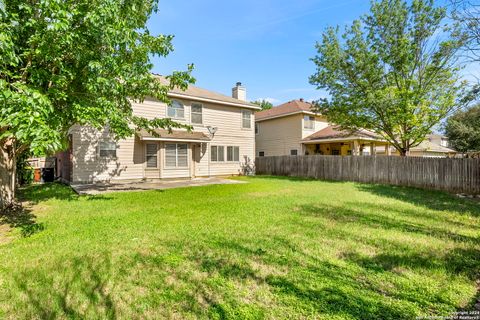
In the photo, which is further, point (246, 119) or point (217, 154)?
point (246, 119)

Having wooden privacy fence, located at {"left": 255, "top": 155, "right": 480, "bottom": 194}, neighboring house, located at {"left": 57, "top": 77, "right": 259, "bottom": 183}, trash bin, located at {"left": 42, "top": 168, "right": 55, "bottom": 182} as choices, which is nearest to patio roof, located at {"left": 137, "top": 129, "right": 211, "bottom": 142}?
neighboring house, located at {"left": 57, "top": 77, "right": 259, "bottom": 183}

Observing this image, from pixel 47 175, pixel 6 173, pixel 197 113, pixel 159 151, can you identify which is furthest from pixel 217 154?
pixel 6 173

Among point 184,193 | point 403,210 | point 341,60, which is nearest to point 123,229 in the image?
point 184,193

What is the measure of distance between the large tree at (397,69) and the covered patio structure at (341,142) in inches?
112

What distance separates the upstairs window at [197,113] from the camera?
660 inches

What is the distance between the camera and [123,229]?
548 cm

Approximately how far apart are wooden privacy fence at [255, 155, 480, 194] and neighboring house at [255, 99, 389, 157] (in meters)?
3.81

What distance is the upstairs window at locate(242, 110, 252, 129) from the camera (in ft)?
63.4

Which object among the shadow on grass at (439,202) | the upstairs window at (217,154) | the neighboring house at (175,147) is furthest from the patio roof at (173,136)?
the shadow on grass at (439,202)

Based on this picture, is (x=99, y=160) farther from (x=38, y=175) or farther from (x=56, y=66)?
(x=56, y=66)

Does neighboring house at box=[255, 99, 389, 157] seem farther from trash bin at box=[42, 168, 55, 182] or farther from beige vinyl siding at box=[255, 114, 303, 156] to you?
trash bin at box=[42, 168, 55, 182]

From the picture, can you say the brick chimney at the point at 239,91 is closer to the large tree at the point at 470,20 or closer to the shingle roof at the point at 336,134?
the shingle roof at the point at 336,134

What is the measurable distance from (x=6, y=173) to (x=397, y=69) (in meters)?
18.0

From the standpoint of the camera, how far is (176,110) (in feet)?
52.6
